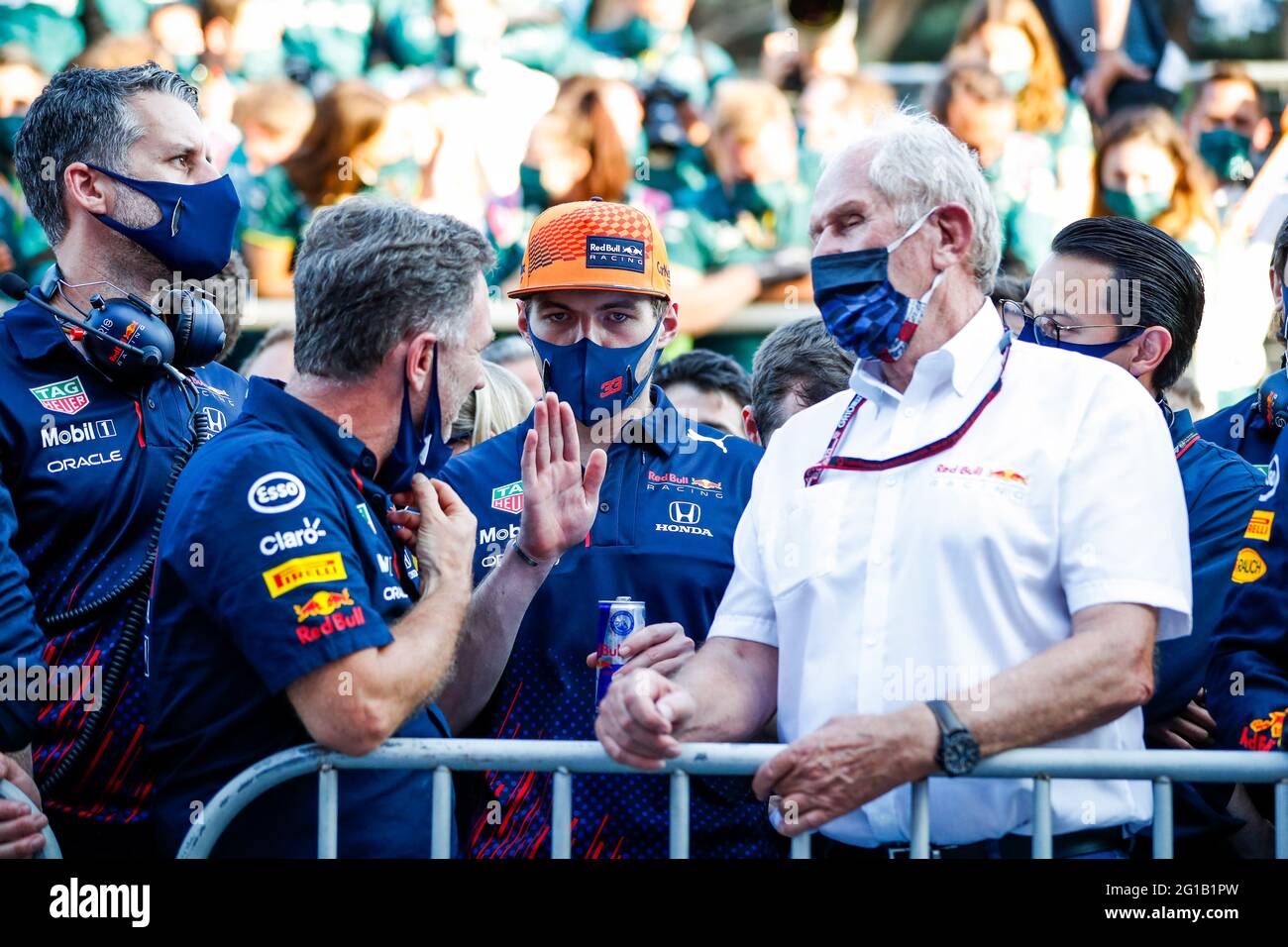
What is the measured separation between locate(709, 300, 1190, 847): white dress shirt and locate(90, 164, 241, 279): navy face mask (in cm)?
164

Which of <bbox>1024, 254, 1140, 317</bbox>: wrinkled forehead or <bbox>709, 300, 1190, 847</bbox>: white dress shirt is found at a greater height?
<bbox>1024, 254, 1140, 317</bbox>: wrinkled forehead

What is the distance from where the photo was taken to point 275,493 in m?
2.64

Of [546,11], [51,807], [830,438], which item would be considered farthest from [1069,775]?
[546,11]

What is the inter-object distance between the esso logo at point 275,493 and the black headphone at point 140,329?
0.82 metres

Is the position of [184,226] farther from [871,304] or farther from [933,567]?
[933,567]

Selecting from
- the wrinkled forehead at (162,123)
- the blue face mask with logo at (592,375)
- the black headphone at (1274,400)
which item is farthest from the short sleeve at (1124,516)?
the wrinkled forehead at (162,123)

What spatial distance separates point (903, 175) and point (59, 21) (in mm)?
8572

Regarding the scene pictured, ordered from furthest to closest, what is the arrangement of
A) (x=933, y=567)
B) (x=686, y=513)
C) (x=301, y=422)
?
(x=686, y=513)
(x=301, y=422)
(x=933, y=567)

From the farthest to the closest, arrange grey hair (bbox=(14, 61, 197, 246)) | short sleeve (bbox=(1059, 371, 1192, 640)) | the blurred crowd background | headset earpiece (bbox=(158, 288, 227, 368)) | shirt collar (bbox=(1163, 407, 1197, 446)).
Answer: the blurred crowd background, shirt collar (bbox=(1163, 407, 1197, 446)), grey hair (bbox=(14, 61, 197, 246)), headset earpiece (bbox=(158, 288, 227, 368)), short sleeve (bbox=(1059, 371, 1192, 640))

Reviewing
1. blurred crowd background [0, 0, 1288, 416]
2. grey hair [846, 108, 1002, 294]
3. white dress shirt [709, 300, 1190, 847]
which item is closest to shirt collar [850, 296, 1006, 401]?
white dress shirt [709, 300, 1190, 847]

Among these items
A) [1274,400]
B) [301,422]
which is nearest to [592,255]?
[301,422]

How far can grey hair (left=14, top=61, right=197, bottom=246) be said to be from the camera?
3.54m

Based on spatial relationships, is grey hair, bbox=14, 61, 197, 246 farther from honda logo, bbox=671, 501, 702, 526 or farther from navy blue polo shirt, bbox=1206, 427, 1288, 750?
navy blue polo shirt, bbox=1206, 427, 1288, 750

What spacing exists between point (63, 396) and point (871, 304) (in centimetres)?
178
